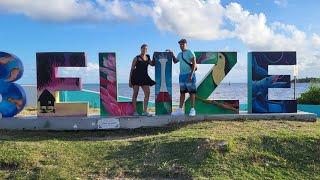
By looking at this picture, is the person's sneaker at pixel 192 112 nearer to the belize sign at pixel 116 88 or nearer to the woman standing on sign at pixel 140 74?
the belize sign at pixel 116 88

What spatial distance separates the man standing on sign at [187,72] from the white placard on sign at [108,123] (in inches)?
58.0

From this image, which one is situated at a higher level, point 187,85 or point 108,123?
point 187,85

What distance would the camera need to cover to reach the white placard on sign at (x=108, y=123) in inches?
511

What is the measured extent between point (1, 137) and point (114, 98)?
3080 mm

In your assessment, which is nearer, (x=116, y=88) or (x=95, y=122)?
(x=95, y=122)

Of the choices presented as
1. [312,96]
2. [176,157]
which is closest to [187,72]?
[176,157]

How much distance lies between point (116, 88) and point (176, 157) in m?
4.49

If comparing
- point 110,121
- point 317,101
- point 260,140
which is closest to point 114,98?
point 110,121

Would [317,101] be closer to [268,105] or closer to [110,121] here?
[268,105]

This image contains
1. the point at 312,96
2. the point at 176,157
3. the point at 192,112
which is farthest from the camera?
the point at 312,96

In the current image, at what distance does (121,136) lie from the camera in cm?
1225

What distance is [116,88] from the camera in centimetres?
1348

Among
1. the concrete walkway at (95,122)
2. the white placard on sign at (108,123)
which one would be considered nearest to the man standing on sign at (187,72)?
the concrete walkway at (95,122)

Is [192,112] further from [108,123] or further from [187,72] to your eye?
[108,123]
